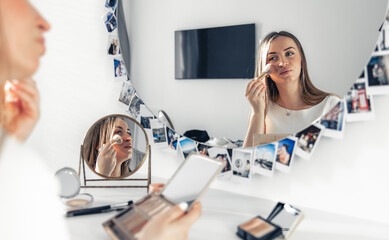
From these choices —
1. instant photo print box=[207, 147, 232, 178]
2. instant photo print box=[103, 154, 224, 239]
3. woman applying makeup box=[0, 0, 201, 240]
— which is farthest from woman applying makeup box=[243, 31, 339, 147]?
woman applying makeup box=[0, 0, 201, 240]

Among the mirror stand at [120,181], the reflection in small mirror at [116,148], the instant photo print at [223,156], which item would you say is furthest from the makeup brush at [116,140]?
the instant photo print at [223,156]

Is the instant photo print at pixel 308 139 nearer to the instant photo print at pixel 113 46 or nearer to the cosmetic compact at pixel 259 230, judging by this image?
the cosmetic compact at pixel 259 230

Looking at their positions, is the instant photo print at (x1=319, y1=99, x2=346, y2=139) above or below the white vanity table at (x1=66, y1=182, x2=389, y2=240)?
above

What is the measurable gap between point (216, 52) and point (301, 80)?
9.5 inches

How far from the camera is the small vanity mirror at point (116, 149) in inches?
38.5

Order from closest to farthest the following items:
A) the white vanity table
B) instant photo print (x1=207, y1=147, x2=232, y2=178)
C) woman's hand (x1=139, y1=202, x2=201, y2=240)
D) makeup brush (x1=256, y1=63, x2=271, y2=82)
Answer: woman's hand (x1=139, y1=202, x2=201, y2=240)
the white vanity table
makeup brush (x1=256, y1=63, x2=271, y2=82)
instant photo print (x1=207, y1=147, x2=232, y2=178)

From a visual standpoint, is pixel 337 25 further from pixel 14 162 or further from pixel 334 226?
pixel 14 162

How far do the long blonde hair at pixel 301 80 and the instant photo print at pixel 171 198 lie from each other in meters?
0.28

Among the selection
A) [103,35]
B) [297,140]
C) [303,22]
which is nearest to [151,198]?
[297,140]

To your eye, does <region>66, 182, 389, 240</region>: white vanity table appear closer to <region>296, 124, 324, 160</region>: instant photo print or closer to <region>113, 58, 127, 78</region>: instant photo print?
<region>296, 124, 324, 160</region>: instant photo print

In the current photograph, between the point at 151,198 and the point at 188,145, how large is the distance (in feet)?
1.03

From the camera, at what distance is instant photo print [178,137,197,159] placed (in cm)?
92

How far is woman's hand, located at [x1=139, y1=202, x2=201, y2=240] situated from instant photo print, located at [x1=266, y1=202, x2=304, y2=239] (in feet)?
0.68

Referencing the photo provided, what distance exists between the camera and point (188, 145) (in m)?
0.93
